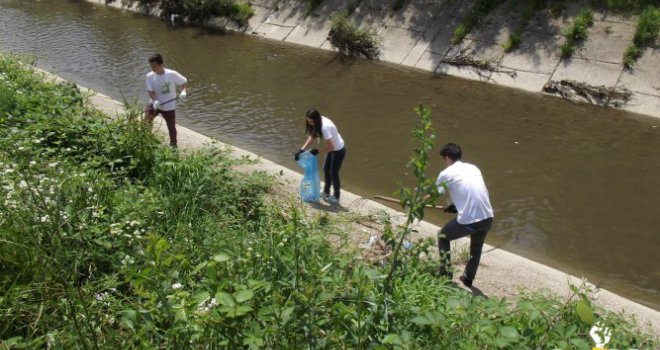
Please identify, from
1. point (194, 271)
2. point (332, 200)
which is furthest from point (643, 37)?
point (194, 271)

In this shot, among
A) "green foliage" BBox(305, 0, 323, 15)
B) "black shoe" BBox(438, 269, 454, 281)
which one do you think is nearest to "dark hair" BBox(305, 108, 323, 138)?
"black shoe" BBox(438, 269, 454, 281)

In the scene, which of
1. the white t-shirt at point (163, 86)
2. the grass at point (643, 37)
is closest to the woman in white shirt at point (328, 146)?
the white t-shirt at point (163, 86)

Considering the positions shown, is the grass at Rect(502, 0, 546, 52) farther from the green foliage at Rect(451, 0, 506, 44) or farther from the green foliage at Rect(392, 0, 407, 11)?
the green foliage at Rect(392, 0, 407, 11)

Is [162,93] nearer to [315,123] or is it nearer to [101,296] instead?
[315,123]

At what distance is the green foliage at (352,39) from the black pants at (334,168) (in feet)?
24.9

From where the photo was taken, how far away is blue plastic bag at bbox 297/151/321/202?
23.2 feet

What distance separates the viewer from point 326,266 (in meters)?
3.79

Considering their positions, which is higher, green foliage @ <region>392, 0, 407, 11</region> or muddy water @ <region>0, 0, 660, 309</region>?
green foliage @ <region>392, 0, 407, 11</region>

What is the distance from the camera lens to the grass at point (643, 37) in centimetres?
1156

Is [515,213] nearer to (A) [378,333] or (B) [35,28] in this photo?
(A) [378,333]

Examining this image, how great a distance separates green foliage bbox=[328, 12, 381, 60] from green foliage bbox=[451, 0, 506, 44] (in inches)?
75.3

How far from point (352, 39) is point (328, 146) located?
7.97 meters

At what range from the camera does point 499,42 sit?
13219mm

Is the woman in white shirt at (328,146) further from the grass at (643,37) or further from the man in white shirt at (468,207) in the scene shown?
the grass at (643,37)
